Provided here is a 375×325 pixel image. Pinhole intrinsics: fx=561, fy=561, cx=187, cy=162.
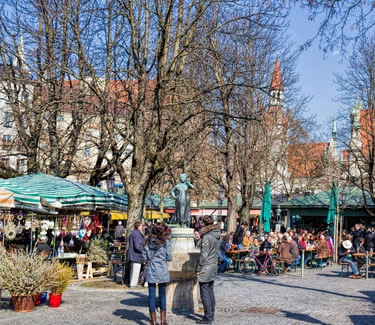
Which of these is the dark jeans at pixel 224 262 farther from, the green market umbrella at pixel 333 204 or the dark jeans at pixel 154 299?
the green market umbrella at pixel 333 204

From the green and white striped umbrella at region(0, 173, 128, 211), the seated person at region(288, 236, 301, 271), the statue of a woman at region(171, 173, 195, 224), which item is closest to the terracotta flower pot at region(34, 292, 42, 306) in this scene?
the green and white striped umbrella at region(0, 173, 128, 211)

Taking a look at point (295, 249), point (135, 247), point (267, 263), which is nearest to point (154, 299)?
point (135, 247)

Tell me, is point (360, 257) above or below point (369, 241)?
below

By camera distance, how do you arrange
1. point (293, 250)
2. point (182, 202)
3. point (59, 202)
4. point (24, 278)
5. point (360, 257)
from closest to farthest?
point (24, 278), point (182, 202), point (59, 202), point (360, 257), point (293, 250)

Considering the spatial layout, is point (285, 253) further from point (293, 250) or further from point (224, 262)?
point (224, 262)

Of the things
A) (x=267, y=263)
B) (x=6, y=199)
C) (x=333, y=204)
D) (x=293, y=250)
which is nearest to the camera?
(x=6, y=199)

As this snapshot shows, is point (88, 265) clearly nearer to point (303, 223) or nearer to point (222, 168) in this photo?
point (222, 168)

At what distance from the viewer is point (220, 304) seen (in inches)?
462

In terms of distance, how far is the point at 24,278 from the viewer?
10086 mm

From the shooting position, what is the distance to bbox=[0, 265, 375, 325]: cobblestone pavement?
Answer: 9.88 metres

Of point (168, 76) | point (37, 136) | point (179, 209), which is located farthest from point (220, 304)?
point (37, 136)

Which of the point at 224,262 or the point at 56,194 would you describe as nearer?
the point at 56,194

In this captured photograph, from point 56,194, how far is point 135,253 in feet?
9.39

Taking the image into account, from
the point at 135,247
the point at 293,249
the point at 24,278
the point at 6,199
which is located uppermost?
the point at 6,199
